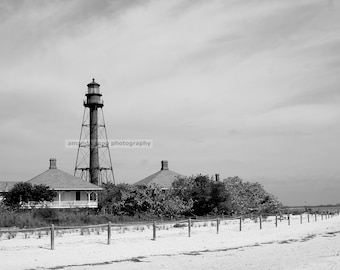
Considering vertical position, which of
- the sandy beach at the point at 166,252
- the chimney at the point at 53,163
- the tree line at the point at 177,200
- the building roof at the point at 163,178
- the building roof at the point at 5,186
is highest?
the chimney at the point at 53,163

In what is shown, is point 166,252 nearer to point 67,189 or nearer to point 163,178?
point 67,189

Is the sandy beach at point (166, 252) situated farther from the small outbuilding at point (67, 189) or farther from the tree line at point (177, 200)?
the small outbuilding at point (67, 189)

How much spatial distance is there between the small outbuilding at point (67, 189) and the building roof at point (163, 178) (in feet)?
29.5

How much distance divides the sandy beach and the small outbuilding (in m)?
21.9

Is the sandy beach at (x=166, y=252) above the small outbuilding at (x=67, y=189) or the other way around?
the other way around

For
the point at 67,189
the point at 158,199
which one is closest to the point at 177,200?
the point at 158,199

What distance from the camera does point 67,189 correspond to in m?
50.9

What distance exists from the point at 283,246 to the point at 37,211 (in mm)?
22006

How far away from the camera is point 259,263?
17.7 m

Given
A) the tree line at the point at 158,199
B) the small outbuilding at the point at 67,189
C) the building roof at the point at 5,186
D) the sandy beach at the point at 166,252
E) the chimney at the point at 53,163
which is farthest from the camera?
the chimney at the point at 53,163

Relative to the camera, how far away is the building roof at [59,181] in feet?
167

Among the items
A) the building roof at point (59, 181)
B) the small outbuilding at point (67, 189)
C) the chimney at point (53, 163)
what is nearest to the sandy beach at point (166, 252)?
the small outbuilding at point (67, 189)

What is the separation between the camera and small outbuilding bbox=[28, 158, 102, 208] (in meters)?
50.5

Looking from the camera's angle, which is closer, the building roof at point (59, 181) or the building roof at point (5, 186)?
the building roof at point (59, 181)
